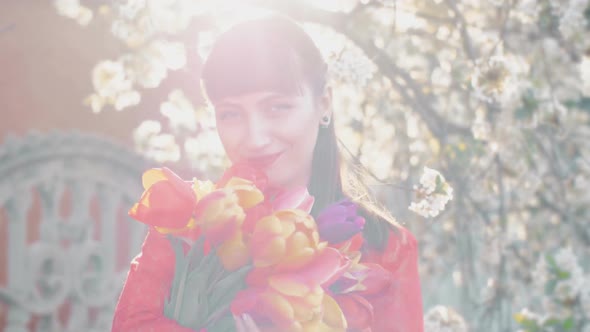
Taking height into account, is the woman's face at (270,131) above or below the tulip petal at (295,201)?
above

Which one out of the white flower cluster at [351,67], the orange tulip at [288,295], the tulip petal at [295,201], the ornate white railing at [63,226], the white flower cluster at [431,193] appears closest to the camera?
the orange tulip at [288,295]

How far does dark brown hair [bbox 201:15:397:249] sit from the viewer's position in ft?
5.72

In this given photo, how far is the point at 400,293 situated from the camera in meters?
1.79

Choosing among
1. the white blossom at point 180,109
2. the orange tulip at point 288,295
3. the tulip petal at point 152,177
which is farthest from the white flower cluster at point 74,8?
the orange tulip at point 288,295

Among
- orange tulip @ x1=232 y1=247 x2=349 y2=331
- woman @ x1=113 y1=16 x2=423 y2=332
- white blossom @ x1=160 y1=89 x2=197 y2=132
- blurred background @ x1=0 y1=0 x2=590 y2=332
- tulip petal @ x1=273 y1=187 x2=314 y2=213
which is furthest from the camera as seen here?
white blossom @ x1=160 y1=89 x2=197 y2=132

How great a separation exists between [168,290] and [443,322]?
1.51 meters

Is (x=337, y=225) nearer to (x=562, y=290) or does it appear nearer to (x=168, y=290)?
(x=168, y=290)

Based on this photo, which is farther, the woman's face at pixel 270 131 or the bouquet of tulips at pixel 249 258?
the woman's face at pixel 270 131

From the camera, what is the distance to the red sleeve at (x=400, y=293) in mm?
1738

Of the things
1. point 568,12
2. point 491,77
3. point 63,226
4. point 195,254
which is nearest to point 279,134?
point 195,254

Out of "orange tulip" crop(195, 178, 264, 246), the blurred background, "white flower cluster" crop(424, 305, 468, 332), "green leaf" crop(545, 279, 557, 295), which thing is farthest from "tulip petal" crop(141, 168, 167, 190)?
"green leaf" crop(545, 279, 557, 295)

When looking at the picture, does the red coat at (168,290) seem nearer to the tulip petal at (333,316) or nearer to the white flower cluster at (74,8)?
the tulip petal at (333,316)

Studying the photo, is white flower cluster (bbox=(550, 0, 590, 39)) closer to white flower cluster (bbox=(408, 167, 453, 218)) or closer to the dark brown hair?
white flower cluster (bbox=(408, 167, 453, 218))

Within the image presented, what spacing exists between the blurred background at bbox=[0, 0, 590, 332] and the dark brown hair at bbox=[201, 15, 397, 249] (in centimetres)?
34
